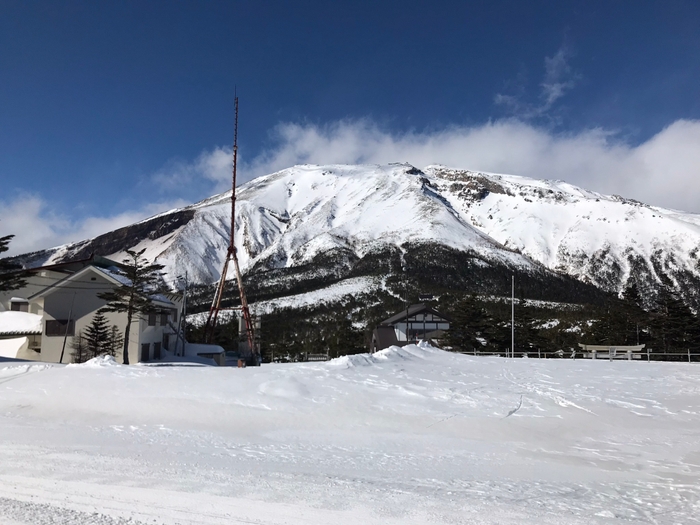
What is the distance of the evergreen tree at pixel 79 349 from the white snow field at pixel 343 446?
60.2ft

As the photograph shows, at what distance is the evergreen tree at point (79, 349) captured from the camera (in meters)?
37.6

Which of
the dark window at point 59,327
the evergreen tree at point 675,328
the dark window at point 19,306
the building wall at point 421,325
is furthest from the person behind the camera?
the building wall at point 421,325

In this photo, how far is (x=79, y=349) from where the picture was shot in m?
38.2

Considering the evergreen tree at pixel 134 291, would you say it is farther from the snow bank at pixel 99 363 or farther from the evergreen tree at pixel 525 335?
the evergreen tree at pixel 525 335

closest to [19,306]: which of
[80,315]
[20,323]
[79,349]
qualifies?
[20,323]

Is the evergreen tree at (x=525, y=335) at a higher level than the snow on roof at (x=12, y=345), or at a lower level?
higher

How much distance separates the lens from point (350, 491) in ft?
28.8

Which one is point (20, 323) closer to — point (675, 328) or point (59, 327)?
point (59, 327)

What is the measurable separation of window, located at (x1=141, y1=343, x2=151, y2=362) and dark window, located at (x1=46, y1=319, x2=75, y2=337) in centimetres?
484

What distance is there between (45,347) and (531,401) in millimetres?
34422

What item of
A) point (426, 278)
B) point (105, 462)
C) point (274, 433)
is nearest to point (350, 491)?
point (105, 462)

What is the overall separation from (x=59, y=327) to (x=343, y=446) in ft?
109

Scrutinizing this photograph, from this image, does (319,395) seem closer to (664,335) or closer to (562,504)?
(562,504)

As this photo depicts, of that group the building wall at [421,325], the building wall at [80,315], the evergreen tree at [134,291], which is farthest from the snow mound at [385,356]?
the building wall at [421,325]
